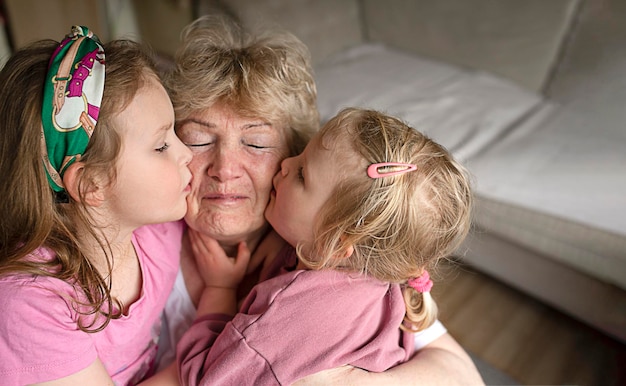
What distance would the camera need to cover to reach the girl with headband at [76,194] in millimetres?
940

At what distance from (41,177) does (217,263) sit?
45cm

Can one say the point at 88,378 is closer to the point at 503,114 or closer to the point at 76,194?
the point at 76,194

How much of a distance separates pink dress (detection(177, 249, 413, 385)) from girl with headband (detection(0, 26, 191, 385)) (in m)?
0.19

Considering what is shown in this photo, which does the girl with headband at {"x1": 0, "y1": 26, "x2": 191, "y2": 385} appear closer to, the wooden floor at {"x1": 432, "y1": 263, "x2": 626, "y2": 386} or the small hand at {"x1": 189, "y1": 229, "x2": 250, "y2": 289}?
the small hand at {"x1": 189, "y1": 229, "x2": 250, "y2": 289}

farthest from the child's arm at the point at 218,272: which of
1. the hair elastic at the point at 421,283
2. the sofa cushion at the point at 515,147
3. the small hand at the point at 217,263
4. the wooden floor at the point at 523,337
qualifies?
the wooden floor at the point at 523,337

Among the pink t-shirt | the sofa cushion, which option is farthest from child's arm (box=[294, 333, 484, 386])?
the sofa cushion

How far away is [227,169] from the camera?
123cm

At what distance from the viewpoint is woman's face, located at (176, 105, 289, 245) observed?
1.25m

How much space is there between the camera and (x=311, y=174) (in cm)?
117

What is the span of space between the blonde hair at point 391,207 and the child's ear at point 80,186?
0.43m

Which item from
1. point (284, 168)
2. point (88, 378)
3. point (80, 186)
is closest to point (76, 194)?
point (80, 186)

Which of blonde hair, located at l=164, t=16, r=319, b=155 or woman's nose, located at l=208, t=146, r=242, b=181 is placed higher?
blonde hair, located at l=164, t=16, r=319, b=155

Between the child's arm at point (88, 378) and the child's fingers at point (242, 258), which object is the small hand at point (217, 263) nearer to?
the child's fingers at point (242, 258)

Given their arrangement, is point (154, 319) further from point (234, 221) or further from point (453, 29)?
point (453, 29)
